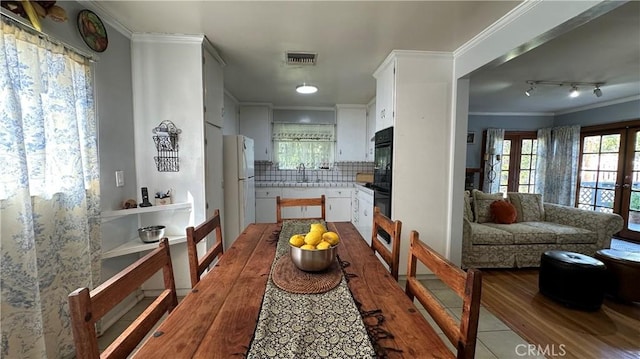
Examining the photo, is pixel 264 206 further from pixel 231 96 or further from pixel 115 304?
pixel 115 304

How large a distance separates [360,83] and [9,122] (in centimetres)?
333

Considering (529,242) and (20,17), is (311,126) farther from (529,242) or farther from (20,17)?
(20,17)

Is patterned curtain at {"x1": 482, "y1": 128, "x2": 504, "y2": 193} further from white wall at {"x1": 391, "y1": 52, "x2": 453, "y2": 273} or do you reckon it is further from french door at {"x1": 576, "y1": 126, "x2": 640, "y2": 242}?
white wall at {"x1": 391, "y1": 52, "x2": 453, "y2": 273}

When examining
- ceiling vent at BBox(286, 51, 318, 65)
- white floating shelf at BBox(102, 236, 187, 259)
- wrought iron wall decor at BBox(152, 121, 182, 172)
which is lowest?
white floating shelf at BBox(102, 236, 187, 259)

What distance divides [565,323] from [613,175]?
14.5 ft

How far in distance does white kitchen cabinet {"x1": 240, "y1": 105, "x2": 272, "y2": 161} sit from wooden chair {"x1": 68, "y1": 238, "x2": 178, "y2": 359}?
3970 mm

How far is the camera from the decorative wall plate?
1780 millimetres

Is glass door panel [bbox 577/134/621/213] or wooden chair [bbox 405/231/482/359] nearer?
wooden chair [bbox 405/231/482/359]

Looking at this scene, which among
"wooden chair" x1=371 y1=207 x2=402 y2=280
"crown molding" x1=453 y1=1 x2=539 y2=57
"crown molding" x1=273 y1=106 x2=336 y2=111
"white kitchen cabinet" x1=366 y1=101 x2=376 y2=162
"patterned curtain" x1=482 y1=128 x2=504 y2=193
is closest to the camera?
"wooden chair" x1=371 y1=207 x2=402 y2=280

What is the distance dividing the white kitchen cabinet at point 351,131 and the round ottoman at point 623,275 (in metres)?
3.43

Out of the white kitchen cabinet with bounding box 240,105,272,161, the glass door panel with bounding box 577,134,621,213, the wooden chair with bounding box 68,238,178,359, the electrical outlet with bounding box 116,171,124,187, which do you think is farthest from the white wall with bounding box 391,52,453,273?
the glass door panel with bounding box 577,134,621,213

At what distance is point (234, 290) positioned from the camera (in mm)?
1030

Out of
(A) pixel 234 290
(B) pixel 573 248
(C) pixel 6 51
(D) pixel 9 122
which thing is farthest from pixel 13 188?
(B) pixel 573 248

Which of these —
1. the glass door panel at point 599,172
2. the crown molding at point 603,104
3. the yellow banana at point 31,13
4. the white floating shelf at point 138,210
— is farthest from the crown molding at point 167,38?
the glass door panel at point 599,172
